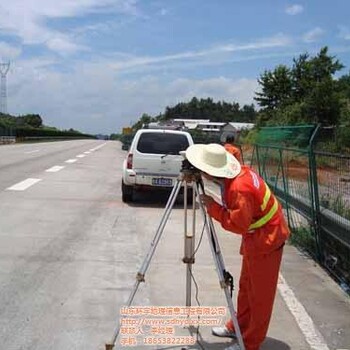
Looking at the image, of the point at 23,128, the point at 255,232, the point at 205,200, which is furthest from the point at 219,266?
the point at 23,128

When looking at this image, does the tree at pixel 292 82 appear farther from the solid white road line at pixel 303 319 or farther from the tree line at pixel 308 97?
the solid white road line at pixel 303 319

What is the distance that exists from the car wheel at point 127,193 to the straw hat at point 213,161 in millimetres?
10117

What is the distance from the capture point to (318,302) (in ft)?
22.9

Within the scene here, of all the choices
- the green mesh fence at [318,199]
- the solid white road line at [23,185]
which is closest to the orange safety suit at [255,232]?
the green mesh fence at [318,199]

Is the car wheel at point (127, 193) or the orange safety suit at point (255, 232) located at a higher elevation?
the orange safety suit at point (255, 232)

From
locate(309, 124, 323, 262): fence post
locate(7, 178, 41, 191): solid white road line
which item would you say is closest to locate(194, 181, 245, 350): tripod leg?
locate(309, 124, 323, 262): fence post

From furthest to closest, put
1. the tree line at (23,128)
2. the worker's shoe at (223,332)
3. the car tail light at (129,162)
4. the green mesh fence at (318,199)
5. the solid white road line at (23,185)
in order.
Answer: the tree line at (23,128), the solid white road line at (23,185), the car tail light at (129,162), the green mesh fence at (318,199), the worker's shoe at (223,332)

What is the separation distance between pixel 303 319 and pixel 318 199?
117 inches

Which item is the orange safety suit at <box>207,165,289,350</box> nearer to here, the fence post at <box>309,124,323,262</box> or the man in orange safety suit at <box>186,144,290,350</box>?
the man in orange safety suit at <box>186,144,290,350</box>

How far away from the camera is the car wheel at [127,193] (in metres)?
→ 15.1

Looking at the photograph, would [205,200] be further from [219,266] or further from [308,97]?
[308,97]

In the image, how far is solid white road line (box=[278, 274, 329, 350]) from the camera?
5671 mm

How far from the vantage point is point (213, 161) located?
4.93m

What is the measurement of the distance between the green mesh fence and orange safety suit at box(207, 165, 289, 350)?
2.77 meters
